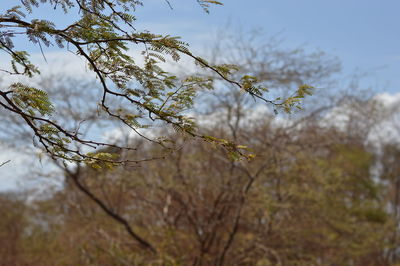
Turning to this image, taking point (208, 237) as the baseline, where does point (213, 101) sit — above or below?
above

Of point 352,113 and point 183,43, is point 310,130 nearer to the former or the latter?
point 352,113

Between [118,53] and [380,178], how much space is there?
19.0m

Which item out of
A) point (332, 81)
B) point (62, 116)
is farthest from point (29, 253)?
point (332, 81)

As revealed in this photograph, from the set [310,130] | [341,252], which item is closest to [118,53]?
[310,130]

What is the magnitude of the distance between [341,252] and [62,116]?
269 inches

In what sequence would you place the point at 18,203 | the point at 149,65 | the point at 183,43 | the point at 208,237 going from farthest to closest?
the point at 18,203
the point at 208,237
the point at 149,65
the point at 183,43

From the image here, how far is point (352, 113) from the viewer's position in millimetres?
13320

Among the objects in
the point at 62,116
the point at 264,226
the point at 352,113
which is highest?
the point at 352,113

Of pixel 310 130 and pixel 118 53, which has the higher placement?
pixel 310 130

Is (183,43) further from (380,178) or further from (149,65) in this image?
(380,178)

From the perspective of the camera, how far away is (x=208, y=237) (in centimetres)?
870

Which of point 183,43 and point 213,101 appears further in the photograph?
point 213,101

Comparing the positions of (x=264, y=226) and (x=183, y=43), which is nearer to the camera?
(x=183, y=43)

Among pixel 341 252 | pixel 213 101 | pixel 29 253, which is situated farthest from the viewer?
pixel 29 253
